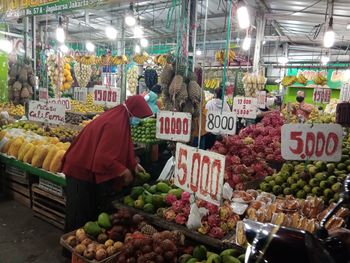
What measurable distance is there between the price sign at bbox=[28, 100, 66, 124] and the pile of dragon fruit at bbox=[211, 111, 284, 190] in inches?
97.1

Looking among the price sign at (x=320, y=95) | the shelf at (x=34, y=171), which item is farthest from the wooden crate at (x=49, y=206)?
the price sign at (x=320, y=95)

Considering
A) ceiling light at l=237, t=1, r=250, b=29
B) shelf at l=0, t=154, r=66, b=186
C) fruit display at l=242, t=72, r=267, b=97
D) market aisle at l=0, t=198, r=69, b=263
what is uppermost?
ceiling light at l=237, t=1, r=250, b=29

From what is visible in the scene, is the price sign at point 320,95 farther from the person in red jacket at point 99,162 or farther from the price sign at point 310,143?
the person in red jacket at point 99,162

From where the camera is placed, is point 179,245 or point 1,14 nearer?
point 179,245

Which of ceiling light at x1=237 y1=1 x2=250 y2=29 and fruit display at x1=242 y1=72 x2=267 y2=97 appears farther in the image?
fruit display at x1=242 y1=72 x2=267 y2=97

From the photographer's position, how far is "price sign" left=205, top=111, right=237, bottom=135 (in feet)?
12.9

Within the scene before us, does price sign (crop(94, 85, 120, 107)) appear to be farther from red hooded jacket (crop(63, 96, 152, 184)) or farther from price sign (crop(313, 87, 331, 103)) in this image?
price sign (crop(313, 87, 331, 103))

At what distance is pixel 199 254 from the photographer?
248cm

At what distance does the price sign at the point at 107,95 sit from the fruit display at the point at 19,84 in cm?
289

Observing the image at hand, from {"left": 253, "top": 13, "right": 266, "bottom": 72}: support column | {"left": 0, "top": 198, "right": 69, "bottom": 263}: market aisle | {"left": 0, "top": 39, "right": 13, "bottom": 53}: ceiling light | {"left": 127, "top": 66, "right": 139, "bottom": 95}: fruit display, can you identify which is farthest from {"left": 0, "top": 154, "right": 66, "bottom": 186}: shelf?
{"left": 253, "top": 13, "right": 266, "bottom": 72}: support column

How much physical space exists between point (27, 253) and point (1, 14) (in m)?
5.01

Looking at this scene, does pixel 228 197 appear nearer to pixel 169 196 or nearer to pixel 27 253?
pixel 169 196

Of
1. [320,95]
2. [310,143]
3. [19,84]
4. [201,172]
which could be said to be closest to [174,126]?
[201,172]

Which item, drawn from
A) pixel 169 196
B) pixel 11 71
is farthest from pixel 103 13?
pixel 169 196
